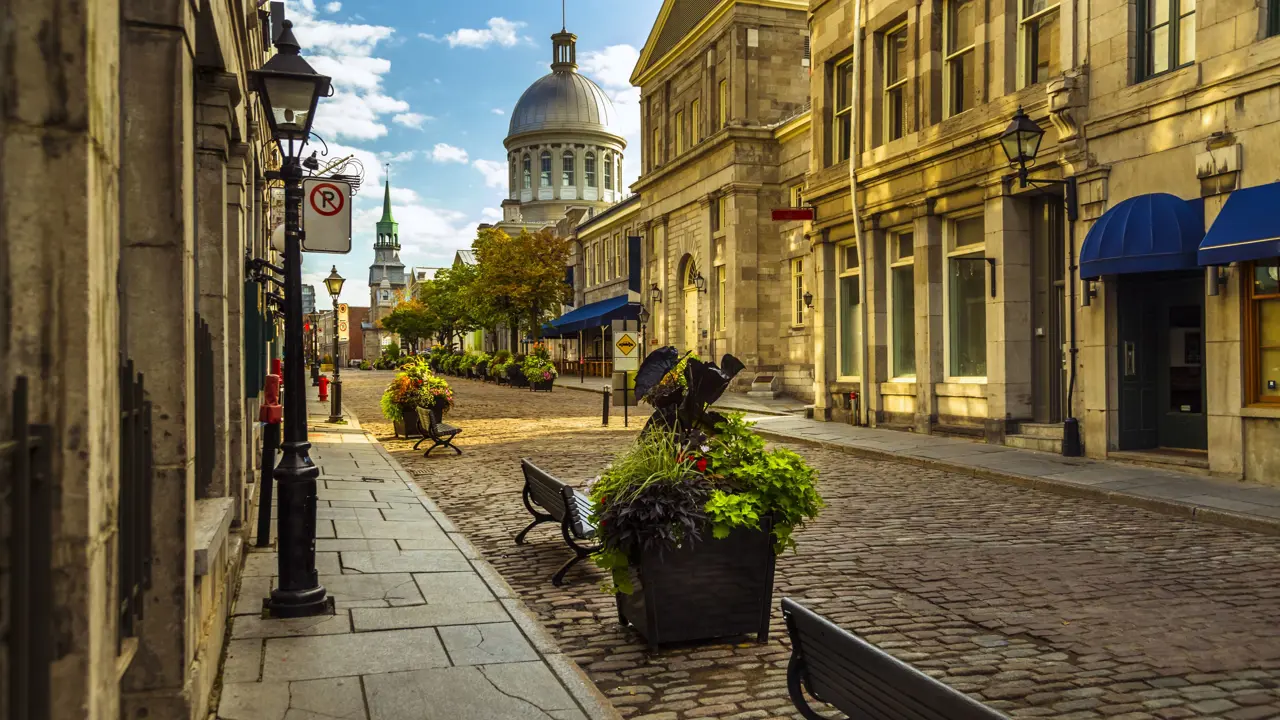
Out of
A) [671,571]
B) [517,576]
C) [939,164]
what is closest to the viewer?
[671,571]

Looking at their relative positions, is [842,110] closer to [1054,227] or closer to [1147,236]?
[1054,227]

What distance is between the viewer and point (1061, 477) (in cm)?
1237

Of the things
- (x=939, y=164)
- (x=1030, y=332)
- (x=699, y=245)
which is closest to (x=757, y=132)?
(x=699, y=245)

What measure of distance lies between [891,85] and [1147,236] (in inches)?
341

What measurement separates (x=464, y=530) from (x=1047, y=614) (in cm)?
531

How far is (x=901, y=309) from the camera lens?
20.1 meters

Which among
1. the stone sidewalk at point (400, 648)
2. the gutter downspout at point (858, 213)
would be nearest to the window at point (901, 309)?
the gutter downspout at point (858, 213)

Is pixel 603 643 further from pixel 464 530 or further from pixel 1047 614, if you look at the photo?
pixel 464 530

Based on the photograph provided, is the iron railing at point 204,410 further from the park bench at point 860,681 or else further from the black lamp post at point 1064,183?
the black lamp post at point 1064,183

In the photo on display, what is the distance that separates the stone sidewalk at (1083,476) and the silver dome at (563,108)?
8698 cm

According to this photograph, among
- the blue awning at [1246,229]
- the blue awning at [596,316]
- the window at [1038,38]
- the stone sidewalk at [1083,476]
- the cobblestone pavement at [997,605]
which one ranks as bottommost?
the cobblestone pavement at [997,605]

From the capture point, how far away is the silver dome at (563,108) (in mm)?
101875

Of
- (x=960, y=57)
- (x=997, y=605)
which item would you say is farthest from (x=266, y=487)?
(x=960, y=57)

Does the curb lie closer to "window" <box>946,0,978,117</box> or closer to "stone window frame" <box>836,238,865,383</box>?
"stone window frame" <box>836,238,865,383</box>
